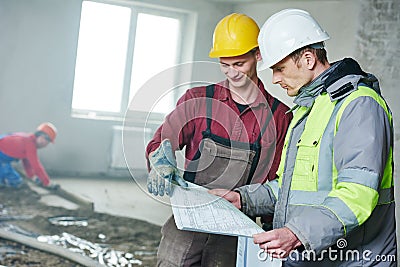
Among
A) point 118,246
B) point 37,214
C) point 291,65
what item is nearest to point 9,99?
point 37,214

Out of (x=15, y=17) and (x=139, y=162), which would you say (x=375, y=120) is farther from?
(x=15, y=17)

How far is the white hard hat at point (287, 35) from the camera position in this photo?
1804mm

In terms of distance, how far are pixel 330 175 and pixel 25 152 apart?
5.15 meters

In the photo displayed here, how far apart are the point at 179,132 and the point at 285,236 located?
917 mm

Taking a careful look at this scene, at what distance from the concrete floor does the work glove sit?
3.84 metres

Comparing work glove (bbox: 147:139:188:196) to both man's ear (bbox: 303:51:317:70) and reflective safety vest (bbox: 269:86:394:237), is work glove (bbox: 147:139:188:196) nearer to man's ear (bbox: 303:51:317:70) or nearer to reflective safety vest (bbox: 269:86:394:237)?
reflective safety vest (bbox: 269:86:394:237)

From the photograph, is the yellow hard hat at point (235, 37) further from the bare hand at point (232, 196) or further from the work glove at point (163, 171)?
the bare hand at point (232, 196)

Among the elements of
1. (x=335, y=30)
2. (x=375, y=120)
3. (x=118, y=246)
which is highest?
(x=335, y=30)

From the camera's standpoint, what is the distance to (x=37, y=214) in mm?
6035

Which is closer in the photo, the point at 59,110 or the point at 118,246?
the point at 118,246

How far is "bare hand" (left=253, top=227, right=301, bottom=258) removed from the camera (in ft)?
5.15

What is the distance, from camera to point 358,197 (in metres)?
1.57

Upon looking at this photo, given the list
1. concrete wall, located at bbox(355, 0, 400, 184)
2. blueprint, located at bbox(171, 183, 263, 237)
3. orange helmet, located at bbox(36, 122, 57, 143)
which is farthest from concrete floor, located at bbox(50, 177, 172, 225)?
blueprint, located at bbox(171, 183, 263, 237)

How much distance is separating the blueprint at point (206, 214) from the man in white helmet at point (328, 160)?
0.12 m
